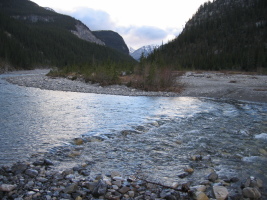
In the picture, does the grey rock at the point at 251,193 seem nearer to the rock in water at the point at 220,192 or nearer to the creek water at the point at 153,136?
the rock in water at the point at 220,192

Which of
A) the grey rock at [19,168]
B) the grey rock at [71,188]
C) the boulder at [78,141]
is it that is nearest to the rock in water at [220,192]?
the grey rock at [71,188]

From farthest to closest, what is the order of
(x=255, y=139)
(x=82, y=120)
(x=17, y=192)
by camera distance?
(x=82, y=120) → (x=255, y=139) → (x=17, y=192)

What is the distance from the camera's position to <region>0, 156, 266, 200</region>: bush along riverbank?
175 inches

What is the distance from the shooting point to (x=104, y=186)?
15.6 ft

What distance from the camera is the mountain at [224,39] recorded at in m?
78.6

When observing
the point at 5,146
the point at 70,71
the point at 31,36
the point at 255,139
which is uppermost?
the point at 31,36

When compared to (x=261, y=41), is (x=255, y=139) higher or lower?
lower

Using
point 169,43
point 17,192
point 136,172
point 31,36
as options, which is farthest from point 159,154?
point 31,36

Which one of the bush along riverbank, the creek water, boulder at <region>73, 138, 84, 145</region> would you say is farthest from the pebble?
boulder at <region>73, 138, 84, 145</region>

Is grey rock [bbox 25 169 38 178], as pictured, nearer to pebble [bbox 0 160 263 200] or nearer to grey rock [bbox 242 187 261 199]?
pebble [bbox 0 160 263 200]

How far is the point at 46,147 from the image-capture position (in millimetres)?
7344

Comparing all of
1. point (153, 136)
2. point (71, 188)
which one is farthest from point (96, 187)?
point (153, 136)

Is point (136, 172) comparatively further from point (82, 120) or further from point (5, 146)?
point (82, 120)

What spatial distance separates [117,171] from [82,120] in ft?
20.8
